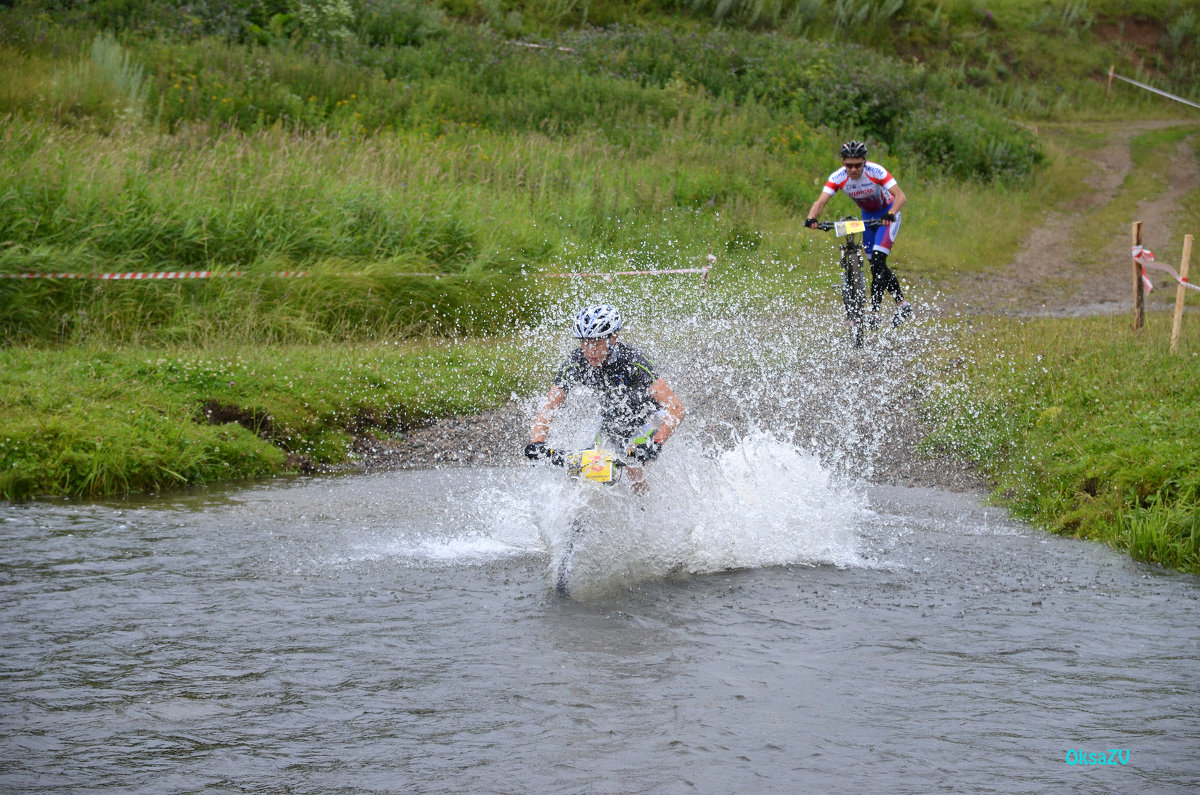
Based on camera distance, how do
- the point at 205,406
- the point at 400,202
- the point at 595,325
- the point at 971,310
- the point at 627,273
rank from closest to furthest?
the point at 595,325 → the point at 205,406 → the point at 400,202 → the point at 627,273 → the point at 971,310

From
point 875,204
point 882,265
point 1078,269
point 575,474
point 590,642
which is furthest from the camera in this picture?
point 1078,269

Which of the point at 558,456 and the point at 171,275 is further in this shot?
the point at 171,275

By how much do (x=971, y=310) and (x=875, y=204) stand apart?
377 centimetres

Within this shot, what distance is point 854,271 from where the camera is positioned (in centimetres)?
1424

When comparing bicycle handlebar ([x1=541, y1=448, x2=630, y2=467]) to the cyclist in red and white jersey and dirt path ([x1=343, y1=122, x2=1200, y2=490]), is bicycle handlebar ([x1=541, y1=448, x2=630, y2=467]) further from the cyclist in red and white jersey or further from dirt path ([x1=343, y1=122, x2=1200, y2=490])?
the cyclist in red and white jersey

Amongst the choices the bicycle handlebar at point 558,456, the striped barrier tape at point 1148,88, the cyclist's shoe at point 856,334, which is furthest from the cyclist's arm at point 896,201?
the striped barrier tape at point 1148,88

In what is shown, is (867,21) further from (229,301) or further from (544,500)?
(544,500)

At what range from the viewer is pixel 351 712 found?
18.4 ft

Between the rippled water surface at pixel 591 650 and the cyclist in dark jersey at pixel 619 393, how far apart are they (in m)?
0.52

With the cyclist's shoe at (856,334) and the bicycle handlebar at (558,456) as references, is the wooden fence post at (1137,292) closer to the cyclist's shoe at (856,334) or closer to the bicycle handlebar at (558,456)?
the cyclist's shoe at (856,334)

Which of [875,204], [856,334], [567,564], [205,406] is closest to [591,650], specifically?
[567,564]

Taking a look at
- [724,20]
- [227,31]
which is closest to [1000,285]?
[227,31]

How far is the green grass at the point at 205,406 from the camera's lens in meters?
9.86

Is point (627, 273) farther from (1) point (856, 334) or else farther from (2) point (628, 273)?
(1) point (856, 334)
